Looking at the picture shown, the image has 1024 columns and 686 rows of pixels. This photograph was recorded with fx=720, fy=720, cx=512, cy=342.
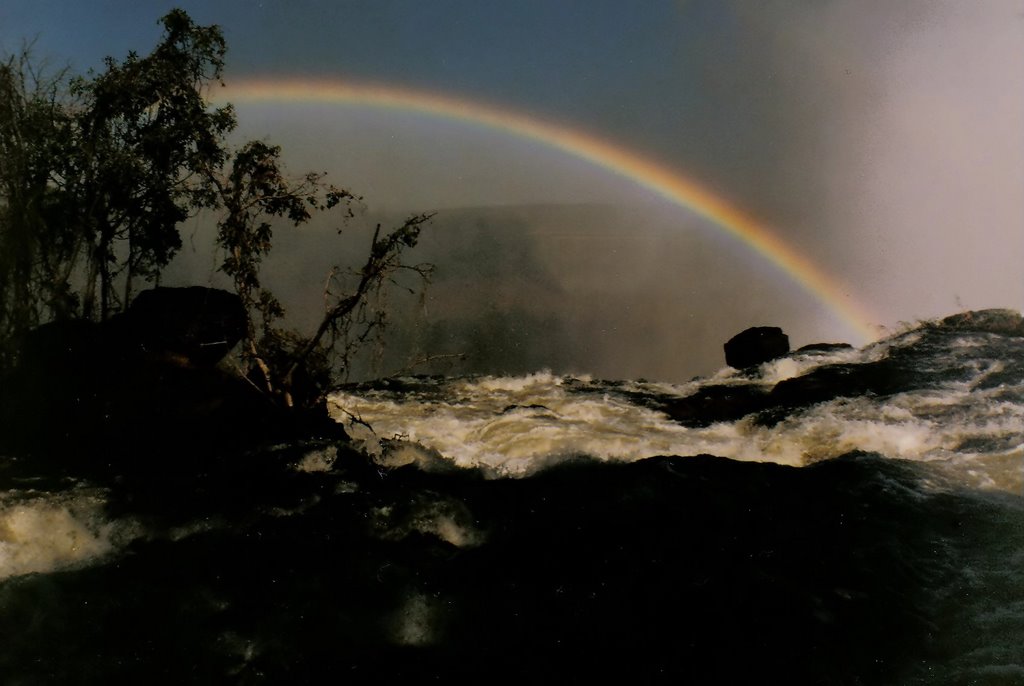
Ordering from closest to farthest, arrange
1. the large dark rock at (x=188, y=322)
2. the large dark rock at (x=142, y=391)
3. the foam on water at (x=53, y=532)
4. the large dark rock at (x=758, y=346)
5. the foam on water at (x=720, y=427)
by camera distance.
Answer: the foam on water at (x=53, y=532) → the large dark rock at (x=142, y=391) → the large dark rock at (x=188, y=322) → the foam on water at (x=720, y=427) → the large dark rock at (x=758, y=346)

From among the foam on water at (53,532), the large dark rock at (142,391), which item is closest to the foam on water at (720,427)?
the large dark rock at (142,391)

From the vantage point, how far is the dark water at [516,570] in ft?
20.5

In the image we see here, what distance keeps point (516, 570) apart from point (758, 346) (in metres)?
27.9

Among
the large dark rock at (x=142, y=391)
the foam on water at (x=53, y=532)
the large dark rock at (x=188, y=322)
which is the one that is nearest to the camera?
the foam on water at (x=53, y=532)

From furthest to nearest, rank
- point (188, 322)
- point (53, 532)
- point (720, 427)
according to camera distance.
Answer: point (720, 427)
point (188, 322)
point (53, 532)

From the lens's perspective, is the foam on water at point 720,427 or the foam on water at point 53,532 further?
the foam on water at point 720,427

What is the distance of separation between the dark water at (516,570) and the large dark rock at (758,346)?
19846 mm

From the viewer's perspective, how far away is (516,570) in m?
8.12

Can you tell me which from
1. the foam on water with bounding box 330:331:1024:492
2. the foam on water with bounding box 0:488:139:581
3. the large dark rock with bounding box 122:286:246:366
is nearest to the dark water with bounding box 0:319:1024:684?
the foam on water with bounding box 0:488:139:581

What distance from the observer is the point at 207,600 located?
23.6 feet

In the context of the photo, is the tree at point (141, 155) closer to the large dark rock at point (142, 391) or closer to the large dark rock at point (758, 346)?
the large dark rock at point (142, 391)

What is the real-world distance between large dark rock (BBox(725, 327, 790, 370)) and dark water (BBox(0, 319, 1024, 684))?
19846mm

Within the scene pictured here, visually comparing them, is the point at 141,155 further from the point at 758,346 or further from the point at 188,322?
the point at 758,346

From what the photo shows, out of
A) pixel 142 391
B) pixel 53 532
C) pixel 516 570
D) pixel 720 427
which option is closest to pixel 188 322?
pixel 142 391
